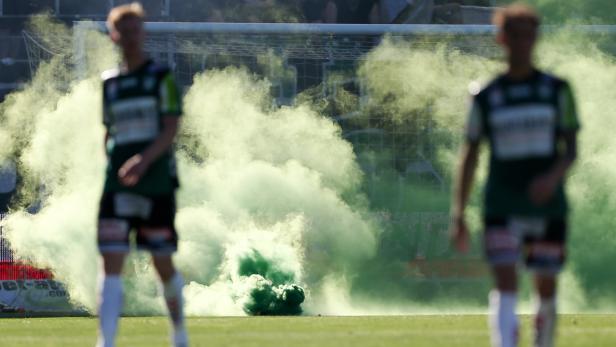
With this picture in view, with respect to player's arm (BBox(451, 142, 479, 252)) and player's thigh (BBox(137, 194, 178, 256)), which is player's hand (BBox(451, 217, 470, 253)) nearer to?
player's arm (BBox(451, 142, 479, 252))

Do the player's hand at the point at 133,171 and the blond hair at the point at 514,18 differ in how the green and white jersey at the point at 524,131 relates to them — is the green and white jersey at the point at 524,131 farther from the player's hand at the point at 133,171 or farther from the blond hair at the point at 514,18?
the player's hand at the point at 133,171

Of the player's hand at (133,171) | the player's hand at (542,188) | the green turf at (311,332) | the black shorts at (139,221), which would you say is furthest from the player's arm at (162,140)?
the green turf at (311,332)

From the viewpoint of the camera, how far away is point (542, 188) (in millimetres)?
7227

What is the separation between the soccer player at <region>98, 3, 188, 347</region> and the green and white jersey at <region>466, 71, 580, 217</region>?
1959 millimetres

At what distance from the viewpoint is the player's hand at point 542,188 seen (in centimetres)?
723

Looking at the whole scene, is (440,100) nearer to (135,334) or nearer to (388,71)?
(388,71)

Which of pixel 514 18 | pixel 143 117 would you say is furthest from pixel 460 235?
pixel 143 117

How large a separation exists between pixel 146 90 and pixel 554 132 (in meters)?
2.43

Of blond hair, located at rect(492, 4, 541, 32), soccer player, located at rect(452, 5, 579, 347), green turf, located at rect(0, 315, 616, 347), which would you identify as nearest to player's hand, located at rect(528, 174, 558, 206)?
soccer player, located at rect(452, 5, 579, 347)

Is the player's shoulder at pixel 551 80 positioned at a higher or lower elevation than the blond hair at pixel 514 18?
lower

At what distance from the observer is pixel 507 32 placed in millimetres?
7406

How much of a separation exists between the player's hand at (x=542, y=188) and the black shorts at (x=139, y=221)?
2350 mm

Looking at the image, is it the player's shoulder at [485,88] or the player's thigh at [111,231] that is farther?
the player's thigh at [111,231]

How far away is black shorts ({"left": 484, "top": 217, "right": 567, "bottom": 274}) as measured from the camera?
7.52m
